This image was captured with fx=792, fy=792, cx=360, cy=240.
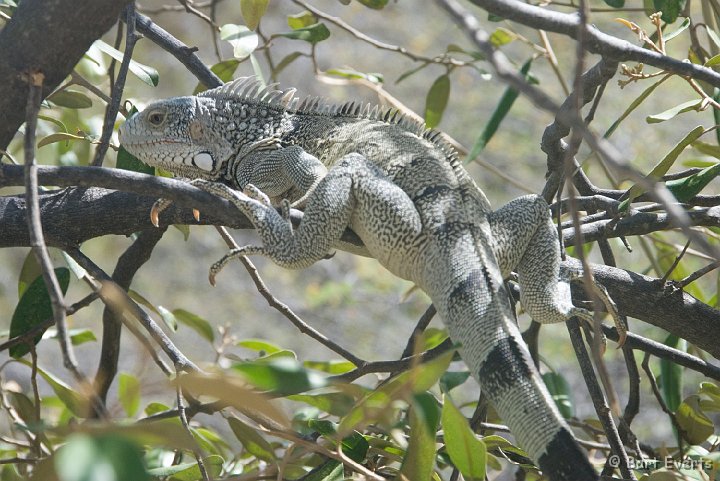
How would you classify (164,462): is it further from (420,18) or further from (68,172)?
(420,18)

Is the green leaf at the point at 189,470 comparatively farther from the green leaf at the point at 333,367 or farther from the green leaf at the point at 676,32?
the green leaf at the point at 676,32

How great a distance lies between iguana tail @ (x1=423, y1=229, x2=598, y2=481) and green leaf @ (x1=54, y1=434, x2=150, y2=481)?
3.14ft

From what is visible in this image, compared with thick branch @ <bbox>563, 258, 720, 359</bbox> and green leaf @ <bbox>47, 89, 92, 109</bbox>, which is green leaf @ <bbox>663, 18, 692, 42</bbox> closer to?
thick branch @ <bbox>563, 258, 720, 359</bbox>

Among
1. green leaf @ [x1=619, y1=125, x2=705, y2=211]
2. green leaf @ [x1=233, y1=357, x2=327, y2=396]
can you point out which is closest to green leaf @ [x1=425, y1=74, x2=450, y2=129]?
green leaf @ [x1=619, y1=125, x2=705, y2=211]

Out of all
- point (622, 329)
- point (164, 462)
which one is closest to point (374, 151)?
point (622, 329)

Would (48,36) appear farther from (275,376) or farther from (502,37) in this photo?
(502,37)

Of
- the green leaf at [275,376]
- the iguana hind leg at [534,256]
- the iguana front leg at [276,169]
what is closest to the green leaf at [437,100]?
the iguana front leg at [276,169]

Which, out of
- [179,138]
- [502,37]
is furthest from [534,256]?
[179,138]

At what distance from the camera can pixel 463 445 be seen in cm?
176

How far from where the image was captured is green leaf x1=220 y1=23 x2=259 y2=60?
9.85 ft

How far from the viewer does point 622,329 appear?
241 cm

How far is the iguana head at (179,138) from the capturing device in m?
3.03

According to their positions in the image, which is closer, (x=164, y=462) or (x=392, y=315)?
(x=164, y=462)

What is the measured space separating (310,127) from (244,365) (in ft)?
6.45
